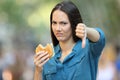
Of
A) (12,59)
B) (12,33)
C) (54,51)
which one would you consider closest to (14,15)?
(12,33)

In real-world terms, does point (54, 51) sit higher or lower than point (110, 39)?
higher

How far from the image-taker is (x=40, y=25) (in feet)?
119

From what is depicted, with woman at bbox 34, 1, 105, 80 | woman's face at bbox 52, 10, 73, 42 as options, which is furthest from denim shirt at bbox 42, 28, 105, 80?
woman's face at bbox 52, 10, 73, 42

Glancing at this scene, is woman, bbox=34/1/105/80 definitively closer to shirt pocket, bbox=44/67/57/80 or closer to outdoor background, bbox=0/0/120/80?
shirt pocket, bbox=44/67/57/80

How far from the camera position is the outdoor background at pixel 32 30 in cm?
1430

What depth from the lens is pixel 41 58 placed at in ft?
19.6

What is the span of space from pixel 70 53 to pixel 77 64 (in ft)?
0.48

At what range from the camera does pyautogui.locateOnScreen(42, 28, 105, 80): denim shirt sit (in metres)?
6.05

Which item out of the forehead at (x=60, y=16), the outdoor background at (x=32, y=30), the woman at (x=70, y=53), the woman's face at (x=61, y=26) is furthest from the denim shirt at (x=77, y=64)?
the outdoor background at (x=32, y=30)

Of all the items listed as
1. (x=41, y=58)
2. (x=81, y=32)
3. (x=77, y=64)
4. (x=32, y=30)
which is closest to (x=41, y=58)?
(x=41, y=58)

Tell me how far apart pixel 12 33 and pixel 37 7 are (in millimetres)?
2254

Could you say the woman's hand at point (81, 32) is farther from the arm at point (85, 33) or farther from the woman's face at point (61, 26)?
the woman's face at point (61, 26)

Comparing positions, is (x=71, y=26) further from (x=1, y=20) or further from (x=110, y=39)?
(x=1, y=20)

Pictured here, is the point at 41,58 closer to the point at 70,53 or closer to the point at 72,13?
the point at 70,53
